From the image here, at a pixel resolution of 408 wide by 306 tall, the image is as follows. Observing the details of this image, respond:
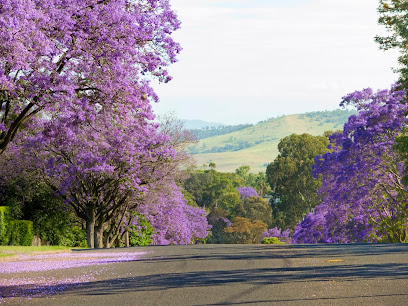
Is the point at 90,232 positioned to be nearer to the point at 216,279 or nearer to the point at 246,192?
the point at 216,279

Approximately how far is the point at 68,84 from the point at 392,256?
10114 millimetres

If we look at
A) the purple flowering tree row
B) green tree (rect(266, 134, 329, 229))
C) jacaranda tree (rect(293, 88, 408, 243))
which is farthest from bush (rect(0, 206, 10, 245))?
green tree (rect(266, 134, 329, 229))

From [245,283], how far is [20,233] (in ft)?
76.4

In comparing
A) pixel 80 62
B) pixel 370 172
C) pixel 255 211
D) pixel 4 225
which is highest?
pixel 80 62

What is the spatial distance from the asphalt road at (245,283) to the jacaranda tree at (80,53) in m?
5.12

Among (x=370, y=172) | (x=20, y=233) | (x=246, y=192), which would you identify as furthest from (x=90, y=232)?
(x=246, y=192)

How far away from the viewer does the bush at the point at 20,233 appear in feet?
106

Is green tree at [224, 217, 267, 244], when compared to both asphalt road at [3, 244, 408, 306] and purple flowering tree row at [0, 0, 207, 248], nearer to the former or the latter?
purple flowering tree row at [0, 0, 207, 248]

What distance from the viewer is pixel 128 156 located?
33.5 metres

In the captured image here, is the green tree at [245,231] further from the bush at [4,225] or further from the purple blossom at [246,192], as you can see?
the bush at [4,225]

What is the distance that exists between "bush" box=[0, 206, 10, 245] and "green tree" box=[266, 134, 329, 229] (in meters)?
47.6

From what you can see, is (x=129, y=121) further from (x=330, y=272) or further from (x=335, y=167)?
(x=335, y=167)

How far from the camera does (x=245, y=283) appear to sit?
38.7 ft

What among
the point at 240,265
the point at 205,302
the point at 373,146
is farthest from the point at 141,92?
the point at 373,146
